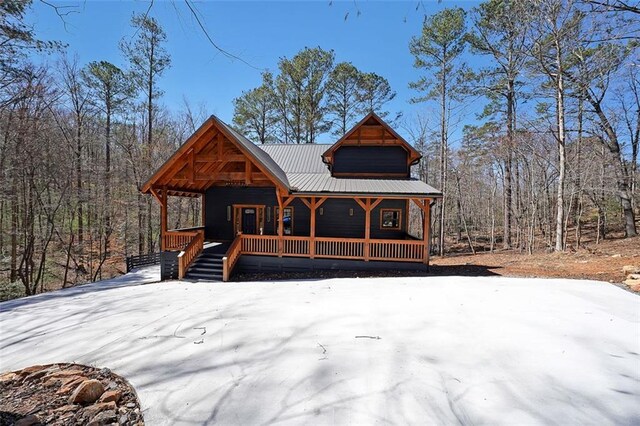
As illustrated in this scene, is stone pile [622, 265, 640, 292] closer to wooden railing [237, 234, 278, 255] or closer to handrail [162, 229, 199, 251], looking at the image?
wooden railing [237, 234, 278, 255]

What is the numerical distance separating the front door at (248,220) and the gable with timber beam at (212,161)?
305 centimetres

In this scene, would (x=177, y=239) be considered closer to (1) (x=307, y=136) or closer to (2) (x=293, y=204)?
(2) (x=293, y=204)

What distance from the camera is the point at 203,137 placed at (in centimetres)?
1053

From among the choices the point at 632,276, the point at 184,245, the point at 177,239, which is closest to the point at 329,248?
the point at 184,245

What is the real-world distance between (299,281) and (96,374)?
6028mm

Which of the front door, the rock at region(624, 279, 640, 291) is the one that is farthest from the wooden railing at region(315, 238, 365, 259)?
the rock at region(624, 279, 640, 291)

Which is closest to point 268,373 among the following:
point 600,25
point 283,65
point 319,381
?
point 319,381

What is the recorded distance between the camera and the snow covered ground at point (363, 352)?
2.89 metres

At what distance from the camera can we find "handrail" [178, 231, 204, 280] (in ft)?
33.4

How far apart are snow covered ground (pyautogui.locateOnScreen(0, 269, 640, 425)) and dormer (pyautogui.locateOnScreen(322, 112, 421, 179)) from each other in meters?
7.41

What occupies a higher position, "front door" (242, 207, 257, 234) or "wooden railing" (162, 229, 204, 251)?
"front door" (242, 207, 257, 234)

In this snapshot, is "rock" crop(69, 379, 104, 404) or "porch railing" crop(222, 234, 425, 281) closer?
"rock" crop(69, 379, 104, 404)

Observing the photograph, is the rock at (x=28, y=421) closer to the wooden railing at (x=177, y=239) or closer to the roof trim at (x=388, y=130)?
the wooden railing at (x=177, y=239)

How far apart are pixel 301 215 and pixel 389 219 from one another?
4.27 metres
